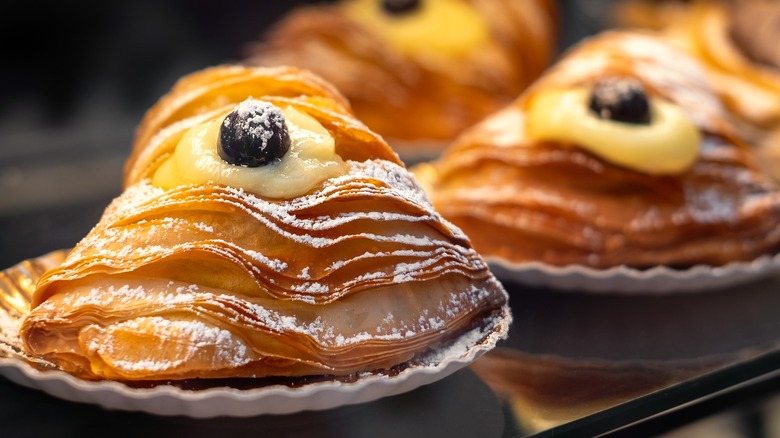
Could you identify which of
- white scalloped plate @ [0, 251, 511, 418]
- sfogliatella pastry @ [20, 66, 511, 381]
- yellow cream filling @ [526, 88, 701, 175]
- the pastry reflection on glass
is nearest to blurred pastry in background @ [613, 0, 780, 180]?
yellow cream filling @ [526, 88, 701, 175]

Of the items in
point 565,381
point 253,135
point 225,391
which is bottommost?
point 565,381

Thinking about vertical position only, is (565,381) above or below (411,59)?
below

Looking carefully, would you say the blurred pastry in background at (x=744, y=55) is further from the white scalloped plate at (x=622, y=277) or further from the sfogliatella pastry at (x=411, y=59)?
the white scalloped plate at (x=622, y=277)

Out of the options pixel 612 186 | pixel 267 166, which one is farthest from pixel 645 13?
pixel 267 166

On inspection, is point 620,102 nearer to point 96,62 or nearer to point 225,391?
point 225,391

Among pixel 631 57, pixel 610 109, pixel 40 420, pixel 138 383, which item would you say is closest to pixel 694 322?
pixel 610 109

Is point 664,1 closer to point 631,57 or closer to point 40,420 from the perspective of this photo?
point 631,57

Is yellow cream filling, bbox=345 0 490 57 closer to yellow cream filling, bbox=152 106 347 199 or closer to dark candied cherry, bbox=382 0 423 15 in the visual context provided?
dark candied cherry, bbox=382 0 423 15
